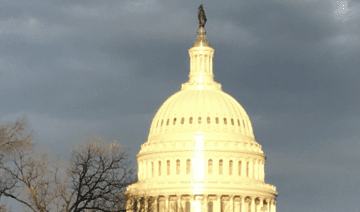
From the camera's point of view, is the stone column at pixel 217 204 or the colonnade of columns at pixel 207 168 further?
the colonnade of columns at pixel 207 168

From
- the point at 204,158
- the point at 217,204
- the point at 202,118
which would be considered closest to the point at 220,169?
the point at 204,158

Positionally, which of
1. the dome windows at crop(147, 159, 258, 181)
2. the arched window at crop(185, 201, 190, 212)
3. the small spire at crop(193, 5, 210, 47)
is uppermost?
the small spire at crop(193, 5, 210, 47)

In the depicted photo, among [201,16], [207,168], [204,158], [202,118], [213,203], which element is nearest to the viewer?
[213,203]

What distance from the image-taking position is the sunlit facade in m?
152

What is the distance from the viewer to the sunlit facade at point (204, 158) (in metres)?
152

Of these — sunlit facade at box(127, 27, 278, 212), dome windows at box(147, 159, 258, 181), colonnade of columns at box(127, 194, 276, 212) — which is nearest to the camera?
colonnade of columns at box(127, 194, 276, 212)

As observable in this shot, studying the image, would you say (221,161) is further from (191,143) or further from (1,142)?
(1,142)

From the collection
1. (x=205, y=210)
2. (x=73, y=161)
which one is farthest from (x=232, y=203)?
(x=73, y=161)

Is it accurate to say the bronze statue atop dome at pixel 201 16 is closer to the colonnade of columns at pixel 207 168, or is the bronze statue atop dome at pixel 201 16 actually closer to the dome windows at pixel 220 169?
the dome windows at pixel 220 169

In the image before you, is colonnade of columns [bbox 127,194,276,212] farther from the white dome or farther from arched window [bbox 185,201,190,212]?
the white dome

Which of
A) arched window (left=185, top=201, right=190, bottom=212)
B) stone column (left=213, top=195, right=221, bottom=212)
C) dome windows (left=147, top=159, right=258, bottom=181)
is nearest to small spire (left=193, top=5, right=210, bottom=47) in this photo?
dome windows (left=147, top=159, right=258, bottom=181)

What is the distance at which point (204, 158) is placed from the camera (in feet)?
511

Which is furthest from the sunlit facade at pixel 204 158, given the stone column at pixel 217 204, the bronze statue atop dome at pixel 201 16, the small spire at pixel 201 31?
the bronze statue atop dome at pixel 201 16

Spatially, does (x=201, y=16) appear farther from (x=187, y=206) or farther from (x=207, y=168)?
(x=187, y=206)
